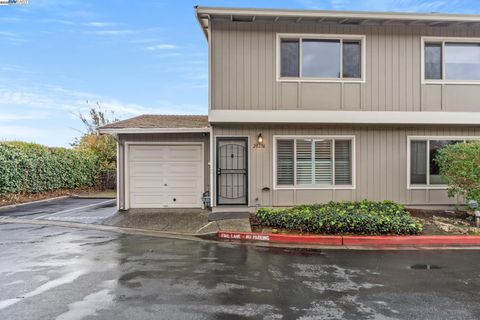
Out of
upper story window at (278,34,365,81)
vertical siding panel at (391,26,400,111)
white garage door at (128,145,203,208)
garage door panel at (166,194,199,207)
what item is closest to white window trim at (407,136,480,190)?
vertical siding panel at (391,26,400,111)

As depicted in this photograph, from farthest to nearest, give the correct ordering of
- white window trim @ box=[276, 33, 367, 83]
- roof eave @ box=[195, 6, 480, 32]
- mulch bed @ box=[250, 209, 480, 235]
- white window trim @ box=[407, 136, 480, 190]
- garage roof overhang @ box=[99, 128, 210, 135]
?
garage roof overhang @ box=[99, 128, 210, 135]
white window trim @ box=[407, 136, 480, 190]
white window trim @ box=[276, 33, 367, 83]
roof eave @ box=[195, 6, 480, 32]
mulch bed @ box=[250, 209, 480, 235]

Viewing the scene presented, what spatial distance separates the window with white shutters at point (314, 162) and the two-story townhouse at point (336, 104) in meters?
0.03

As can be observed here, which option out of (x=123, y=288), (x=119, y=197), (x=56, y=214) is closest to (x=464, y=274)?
(x=123, y=288)

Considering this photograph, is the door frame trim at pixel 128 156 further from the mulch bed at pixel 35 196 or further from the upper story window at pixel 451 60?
the upper story window at pixel 451 60

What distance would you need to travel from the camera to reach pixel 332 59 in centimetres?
1057

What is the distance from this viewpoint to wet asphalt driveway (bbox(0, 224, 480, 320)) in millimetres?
4098

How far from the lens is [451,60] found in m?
10.8

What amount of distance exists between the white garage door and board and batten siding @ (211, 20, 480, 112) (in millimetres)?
2616

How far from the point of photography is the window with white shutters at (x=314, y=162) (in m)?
10.7

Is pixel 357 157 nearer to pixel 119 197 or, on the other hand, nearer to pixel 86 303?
pixel 119 197

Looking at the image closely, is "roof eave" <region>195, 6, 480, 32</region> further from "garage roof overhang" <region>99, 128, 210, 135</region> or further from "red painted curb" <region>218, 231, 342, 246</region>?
"red painted curb" <region>218, 231, 342, 246</region>

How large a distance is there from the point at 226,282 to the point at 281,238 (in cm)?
308

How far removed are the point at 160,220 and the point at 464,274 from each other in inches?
294

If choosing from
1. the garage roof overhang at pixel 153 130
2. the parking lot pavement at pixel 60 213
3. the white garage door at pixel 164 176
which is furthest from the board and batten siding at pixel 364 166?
the parking lot pavement at pixel 60 213
